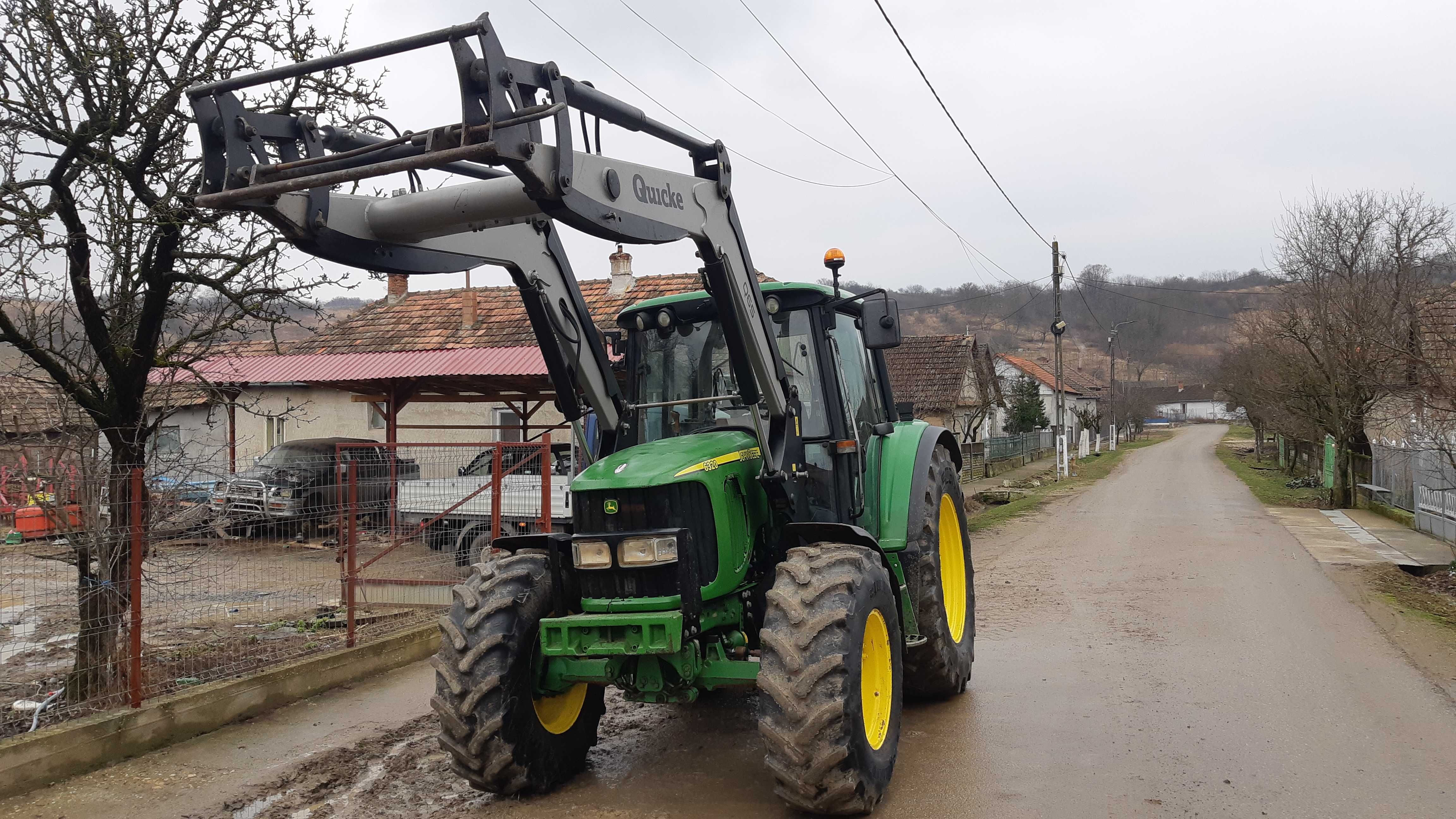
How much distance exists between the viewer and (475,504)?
9.41 meters

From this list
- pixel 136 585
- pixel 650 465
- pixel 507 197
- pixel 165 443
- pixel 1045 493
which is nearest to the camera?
pixel 507 197

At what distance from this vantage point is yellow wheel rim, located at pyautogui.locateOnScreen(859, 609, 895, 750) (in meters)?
4.66

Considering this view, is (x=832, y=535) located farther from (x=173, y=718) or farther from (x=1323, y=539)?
(x=1323, y=539)

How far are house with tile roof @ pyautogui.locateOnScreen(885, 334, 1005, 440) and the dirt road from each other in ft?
70.9

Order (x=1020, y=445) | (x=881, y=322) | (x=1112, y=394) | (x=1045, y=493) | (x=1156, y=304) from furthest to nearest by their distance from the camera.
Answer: (x=1112, y=394)
(x=1156, y=304)
(x=1020, y=445)
(x=1045, y=493)
(x=881, y=322)

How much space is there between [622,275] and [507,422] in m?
3.68

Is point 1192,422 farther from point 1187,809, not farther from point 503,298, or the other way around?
point 1187,809

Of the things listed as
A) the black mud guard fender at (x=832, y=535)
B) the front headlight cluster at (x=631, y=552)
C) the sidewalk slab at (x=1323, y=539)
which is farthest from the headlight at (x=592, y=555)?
the sidewalk slab at (x=1323, y=539)

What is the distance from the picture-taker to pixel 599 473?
4770 millimetres

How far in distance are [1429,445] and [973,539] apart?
5992 mm

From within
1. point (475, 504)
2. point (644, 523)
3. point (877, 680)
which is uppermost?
point (644, 523)

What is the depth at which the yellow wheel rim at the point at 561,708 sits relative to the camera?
4.93m

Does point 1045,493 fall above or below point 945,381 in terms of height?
below

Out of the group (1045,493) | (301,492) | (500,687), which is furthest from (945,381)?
(500,687)
